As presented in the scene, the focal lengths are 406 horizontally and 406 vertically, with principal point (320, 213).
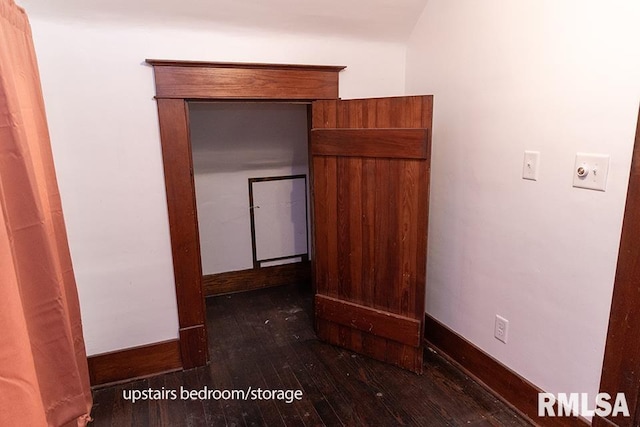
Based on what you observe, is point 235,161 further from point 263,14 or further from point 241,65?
point 263,14

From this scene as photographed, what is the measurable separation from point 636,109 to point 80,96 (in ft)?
7.29

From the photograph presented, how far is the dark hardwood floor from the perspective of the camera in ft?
6.24

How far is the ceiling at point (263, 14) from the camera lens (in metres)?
1.78

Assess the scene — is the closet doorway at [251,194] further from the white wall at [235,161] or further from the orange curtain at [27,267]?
the orange curtain at [27,267]

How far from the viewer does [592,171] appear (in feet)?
4.89

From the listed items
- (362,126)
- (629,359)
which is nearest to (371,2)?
(362,126)

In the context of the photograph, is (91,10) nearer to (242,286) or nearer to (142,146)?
(142,146)

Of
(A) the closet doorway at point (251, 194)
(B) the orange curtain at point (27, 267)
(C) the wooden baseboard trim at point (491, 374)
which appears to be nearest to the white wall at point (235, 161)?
(A) the closet doorway at point (251, 194)

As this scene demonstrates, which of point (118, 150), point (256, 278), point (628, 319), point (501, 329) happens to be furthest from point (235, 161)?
point (628, 319)

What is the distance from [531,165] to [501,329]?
2.67 feet

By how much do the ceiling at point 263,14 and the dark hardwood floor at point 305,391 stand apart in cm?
183

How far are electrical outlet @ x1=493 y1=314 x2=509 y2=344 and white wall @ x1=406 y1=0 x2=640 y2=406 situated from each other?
0.03 m

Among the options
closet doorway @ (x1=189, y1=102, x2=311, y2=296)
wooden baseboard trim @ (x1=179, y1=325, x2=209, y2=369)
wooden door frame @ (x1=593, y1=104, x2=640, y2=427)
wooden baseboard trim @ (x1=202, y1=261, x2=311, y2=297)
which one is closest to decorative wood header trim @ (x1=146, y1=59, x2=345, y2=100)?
closet doorway @ (x1=189, y1=102, x2=311, y2=296)

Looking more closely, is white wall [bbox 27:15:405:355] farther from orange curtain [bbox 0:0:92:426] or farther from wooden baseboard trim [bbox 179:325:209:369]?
orange curtain [bbox 0:0:92:426]
